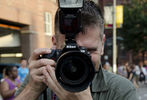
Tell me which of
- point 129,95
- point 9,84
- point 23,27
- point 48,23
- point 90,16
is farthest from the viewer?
point 48,23

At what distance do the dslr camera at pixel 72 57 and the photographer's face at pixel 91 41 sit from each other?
79 mm

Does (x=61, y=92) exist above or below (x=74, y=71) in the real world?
below

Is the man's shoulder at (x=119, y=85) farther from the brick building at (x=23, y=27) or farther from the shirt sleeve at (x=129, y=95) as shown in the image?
the brick building at (x=23, y=27)

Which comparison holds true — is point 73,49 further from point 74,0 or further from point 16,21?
point 16,21

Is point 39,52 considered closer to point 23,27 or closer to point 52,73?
point 52,73

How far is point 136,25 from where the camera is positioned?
91.8ft

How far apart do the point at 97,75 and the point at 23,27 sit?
11.0 metres

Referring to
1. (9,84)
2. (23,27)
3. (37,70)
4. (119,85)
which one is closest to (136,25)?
(23,27)

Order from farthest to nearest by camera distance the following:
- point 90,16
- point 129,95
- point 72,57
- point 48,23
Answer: point 48,23 < point 90,16 < point 129,95 < point 72,57

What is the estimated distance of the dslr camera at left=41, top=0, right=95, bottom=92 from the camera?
143cm

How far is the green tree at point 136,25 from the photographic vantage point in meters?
27.4

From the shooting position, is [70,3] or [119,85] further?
[119,85]

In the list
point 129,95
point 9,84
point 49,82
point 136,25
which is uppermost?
point 136,25

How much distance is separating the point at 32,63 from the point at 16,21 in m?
9.75
